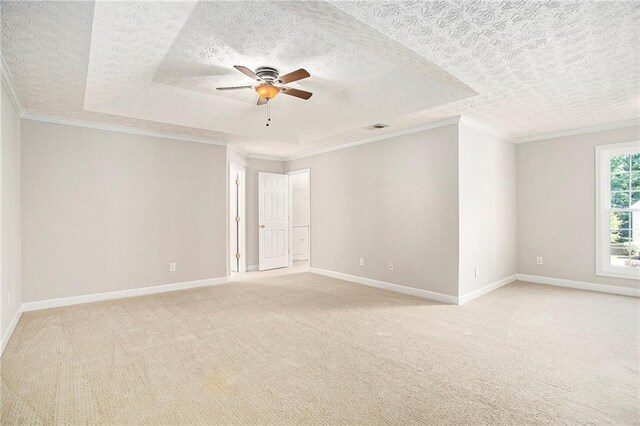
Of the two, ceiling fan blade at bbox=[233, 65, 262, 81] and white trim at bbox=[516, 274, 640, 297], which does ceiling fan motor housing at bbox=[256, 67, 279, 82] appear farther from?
white trim at bbox=[516, 274, 640, 297]

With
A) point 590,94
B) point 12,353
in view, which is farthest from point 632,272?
point 12,353

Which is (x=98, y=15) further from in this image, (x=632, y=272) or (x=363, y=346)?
(x=632, y=272)

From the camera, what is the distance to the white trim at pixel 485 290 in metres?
4.50

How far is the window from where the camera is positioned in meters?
4.85

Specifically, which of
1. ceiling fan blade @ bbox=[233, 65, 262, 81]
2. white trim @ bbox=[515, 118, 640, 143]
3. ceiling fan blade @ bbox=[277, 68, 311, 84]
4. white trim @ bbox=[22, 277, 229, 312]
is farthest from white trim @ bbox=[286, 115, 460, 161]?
white trim @ bbox=[22, 277, 229, 312]

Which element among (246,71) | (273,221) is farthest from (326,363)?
(273,221)

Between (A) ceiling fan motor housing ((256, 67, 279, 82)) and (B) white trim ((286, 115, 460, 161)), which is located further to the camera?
(B) white trim ((286, 115, 460, 161))

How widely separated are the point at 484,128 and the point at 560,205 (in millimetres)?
1853

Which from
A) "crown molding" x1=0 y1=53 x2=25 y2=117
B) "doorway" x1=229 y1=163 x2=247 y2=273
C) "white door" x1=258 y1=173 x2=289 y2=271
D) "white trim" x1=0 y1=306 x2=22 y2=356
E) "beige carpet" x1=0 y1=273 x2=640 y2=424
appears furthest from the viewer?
"white door" x1=258 y1=173 x2=289 y2=271

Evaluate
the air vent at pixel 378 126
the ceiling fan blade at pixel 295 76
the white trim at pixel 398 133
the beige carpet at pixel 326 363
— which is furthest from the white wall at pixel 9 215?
the white trim at pixel 398 133

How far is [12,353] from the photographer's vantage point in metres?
2.94

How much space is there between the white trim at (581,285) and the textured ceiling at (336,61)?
7.80 ft

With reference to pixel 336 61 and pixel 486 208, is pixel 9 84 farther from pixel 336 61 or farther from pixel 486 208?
pixel 486 208

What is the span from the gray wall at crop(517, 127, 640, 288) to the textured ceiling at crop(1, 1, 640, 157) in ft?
1.44
